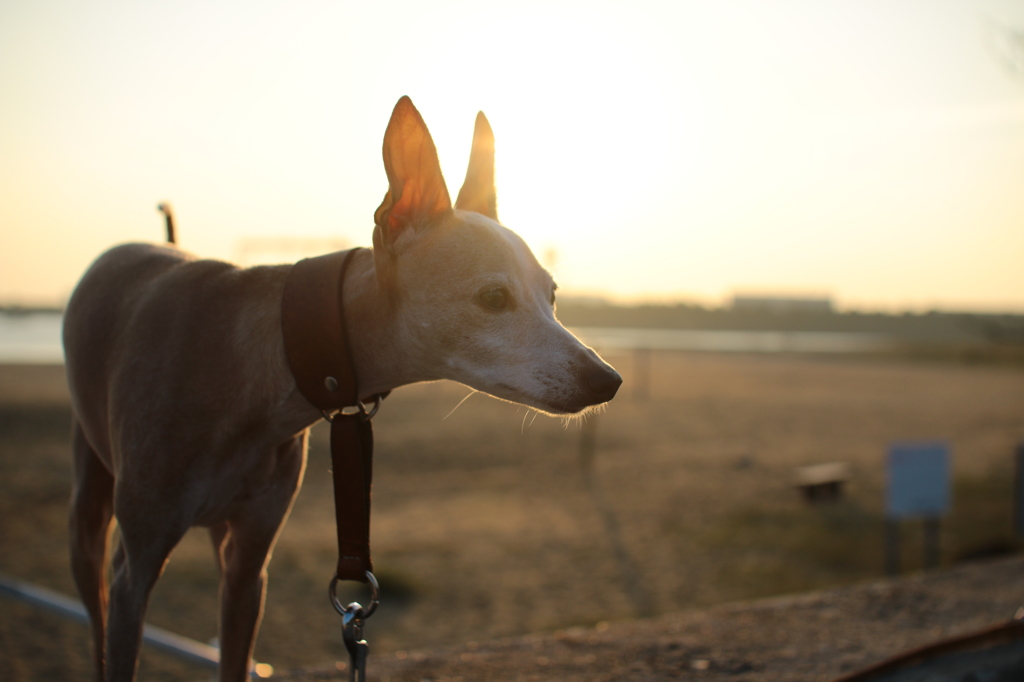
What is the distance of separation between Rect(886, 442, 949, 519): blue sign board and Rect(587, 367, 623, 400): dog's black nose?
548cm

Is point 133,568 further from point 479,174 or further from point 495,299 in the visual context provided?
point 479,174

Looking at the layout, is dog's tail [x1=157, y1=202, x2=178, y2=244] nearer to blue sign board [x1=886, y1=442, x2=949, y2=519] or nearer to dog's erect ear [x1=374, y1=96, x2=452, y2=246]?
dog's erect ear [x1=374, y1=96, x2=452, y2=246]

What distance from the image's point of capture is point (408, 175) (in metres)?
1.97

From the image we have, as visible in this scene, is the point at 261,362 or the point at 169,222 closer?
the point at 261,362

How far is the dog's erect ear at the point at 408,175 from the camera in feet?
6.28

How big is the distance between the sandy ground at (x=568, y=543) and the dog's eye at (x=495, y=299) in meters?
0.54

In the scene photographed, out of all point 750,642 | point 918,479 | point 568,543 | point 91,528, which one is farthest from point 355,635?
point 568,543

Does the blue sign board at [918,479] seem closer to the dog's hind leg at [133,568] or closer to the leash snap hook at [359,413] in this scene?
the leash snap hook at [359,413]

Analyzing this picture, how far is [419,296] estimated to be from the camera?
2.02m

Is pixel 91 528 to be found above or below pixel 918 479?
above

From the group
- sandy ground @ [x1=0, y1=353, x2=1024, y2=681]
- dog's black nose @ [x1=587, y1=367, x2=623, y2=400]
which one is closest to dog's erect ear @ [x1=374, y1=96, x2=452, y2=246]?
dog's black nose @ [x1=587, y1=367, x2=623, y2=400]

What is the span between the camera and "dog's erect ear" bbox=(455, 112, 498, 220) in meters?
2.42

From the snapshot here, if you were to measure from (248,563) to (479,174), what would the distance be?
1485 mm

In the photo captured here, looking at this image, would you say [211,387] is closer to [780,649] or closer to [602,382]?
[602,382]
